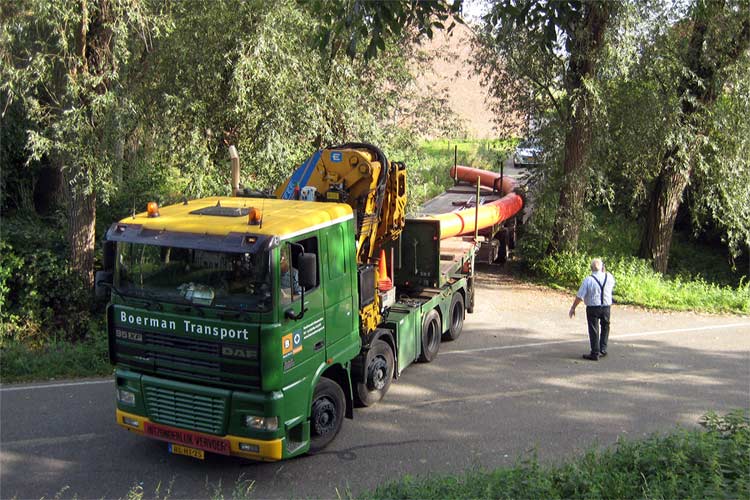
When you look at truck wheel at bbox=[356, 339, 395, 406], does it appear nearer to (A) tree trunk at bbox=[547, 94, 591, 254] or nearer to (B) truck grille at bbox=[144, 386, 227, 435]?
(B) truck grille at bbox=[144, 386, 227, 435]

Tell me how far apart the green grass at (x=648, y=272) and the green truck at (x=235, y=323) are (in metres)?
9.41

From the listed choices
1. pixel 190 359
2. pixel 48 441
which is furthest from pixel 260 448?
pixel 48 441

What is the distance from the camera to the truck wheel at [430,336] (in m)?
10.6

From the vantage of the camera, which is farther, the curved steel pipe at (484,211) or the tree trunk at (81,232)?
the curved steel pipe at (484,211)

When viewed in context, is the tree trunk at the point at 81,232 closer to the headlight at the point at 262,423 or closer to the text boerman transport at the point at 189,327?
the text boerman transport at the point at 189,327

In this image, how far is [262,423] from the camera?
678cm

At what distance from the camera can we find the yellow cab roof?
6883 mm

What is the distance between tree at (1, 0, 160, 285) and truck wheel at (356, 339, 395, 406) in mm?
5549

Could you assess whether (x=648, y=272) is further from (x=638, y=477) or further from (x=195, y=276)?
(x=195, y=276)

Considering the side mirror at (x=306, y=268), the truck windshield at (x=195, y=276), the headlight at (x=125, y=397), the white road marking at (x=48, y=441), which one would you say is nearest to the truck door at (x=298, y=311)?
the side mirror at (x=306, y=268)

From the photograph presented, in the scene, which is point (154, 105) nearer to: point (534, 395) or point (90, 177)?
point (90, 177)

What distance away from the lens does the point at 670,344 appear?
12.2 m

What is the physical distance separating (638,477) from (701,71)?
512 inches

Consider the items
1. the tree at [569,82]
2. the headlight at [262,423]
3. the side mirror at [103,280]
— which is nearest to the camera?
the headlight at [262,423]
